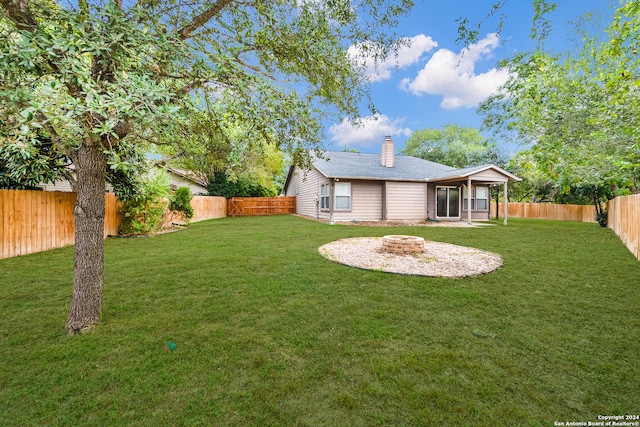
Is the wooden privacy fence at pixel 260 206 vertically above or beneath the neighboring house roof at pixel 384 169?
beneath

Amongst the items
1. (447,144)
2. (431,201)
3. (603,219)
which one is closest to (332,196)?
(431,201)

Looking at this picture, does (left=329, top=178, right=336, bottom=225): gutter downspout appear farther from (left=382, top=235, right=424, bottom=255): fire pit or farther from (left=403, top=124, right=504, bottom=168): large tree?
(left=403, top=124, right=504, bottom=168): large tree

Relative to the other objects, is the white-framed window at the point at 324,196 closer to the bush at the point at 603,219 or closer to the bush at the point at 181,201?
the bush at the point at 181,201

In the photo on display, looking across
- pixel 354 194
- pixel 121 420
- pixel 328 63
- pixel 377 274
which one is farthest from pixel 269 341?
pixel 354 194

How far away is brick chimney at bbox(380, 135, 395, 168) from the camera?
16188mm

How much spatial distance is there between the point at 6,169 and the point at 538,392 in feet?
32.6

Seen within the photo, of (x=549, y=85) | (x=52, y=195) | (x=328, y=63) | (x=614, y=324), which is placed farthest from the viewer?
(x=52, y=195)

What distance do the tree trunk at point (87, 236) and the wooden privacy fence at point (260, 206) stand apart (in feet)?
61.4

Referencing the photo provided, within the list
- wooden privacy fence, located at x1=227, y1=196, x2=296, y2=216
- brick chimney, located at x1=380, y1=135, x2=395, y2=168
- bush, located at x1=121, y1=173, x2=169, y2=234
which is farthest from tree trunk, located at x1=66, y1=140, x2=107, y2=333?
wooden privacy fence, located at x1=227, y1=196, x2=296, y2=216

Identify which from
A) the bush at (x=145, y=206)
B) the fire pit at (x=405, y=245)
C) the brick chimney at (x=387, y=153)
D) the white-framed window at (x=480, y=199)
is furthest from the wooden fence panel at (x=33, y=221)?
the white-framed window at (x=480, y=199)

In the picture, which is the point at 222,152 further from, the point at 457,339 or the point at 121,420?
the point at 457,339

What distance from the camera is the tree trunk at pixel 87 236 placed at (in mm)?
2816

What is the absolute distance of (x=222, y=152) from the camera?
4082mm

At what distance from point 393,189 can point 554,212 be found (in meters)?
13.4
